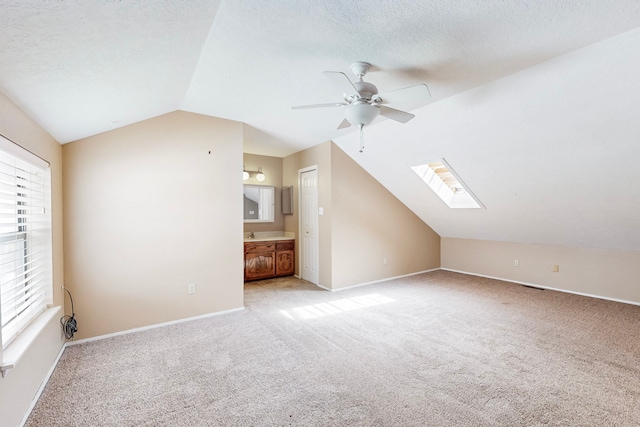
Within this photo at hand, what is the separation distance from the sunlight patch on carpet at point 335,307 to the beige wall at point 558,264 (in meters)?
2.50

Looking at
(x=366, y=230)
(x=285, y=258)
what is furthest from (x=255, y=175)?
(x=366, y=230)

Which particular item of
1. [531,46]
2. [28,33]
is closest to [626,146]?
[531,46]

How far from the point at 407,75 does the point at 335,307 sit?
2.90 metres

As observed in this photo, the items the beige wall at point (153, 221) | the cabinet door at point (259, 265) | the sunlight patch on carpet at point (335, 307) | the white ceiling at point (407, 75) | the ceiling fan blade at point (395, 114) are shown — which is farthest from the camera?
the cabinet door at point (259, 265)

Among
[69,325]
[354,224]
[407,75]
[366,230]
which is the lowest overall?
[69,325]

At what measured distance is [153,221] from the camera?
3332 millimetres

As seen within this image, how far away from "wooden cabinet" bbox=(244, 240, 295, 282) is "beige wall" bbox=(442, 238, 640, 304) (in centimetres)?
341

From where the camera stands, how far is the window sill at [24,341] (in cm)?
174

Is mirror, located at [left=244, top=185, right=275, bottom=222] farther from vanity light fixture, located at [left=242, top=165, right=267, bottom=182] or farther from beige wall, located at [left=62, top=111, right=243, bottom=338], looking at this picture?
beige wall, located at [left=62, top=111, right=243, bottom=338]

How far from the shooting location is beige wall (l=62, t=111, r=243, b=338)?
3.02 metres

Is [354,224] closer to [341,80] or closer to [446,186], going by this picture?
[446,186]

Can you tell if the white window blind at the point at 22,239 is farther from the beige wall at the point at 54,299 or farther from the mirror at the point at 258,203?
the mirror at the point at 258,203

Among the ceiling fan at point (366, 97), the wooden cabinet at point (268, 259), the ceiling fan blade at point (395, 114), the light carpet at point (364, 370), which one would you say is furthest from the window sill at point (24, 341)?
the ceiling fan blade at point (395, 114)

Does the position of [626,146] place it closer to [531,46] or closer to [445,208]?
[531,46]
